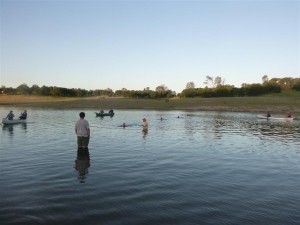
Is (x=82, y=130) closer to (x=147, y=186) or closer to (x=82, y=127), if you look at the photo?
(x=82, y=127)

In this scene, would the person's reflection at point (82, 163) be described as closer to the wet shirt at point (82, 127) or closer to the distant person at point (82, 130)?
the distant person at point (82, 130)

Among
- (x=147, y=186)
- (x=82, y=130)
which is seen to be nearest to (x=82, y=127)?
(x=82, y=130)

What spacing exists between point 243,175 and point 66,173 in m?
10.5

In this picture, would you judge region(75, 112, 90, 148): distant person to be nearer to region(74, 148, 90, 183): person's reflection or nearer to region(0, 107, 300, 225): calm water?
region(74, 148, 90, 183): person's reflection

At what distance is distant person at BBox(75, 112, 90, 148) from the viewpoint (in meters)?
24.1

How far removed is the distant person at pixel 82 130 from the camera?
2411 cm

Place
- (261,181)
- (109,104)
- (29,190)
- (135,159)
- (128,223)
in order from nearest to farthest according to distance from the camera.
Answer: (128,223)
(29,190)
(261,181)
(135,159)
(109,104)

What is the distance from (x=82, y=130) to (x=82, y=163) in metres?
3.77

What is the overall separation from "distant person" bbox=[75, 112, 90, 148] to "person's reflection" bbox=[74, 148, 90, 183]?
0.71 m

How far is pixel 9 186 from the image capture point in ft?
49.8

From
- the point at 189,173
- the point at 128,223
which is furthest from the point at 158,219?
the point at 189,173

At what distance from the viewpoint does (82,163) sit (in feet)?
69.8

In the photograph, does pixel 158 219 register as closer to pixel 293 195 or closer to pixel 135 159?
pixel 293 195

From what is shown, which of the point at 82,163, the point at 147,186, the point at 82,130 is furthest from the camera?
the point at 82,130
